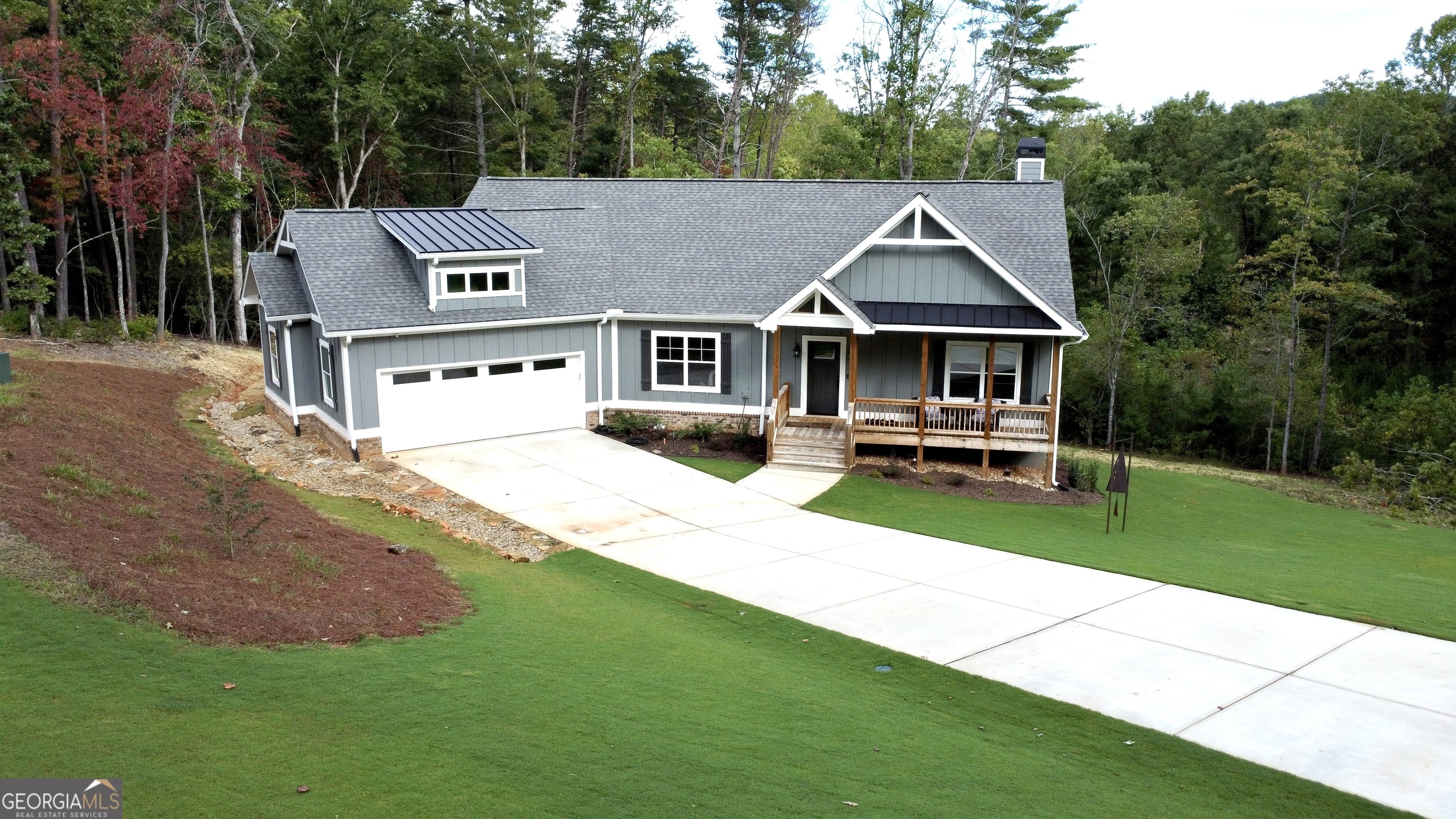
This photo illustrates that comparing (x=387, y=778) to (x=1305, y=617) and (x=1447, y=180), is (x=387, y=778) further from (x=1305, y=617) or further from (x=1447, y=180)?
(x=1447, y=180)

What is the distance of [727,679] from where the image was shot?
906 centimetres

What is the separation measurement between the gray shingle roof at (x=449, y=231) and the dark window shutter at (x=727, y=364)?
16.1 feet

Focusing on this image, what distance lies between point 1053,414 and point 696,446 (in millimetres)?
7888

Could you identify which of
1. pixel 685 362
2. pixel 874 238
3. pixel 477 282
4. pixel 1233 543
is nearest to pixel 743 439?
pixel 685 362

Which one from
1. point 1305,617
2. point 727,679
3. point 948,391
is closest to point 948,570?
point 1305,617

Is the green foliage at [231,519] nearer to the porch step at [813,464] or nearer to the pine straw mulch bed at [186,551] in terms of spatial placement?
the pine straw mulch bed at [186,551]

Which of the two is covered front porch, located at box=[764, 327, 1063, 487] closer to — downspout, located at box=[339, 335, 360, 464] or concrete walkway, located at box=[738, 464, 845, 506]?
concrete walkway, located at box=[738, 464, 845, 506]

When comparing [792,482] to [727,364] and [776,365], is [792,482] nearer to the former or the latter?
[776,365]

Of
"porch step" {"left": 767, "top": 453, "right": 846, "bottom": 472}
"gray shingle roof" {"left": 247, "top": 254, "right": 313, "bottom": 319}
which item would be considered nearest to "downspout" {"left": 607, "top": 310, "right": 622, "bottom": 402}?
"porch step" {"left": 767, "top": 453, "right": 846, "bottom": 472}

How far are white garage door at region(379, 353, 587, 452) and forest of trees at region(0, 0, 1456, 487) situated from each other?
14.2 meters

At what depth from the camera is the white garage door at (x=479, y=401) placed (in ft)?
66.7

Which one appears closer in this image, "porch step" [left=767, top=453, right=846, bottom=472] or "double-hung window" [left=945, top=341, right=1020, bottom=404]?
"porch step" [left=767, top=453, right=846, bottom=472]

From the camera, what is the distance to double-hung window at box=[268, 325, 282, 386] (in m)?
22.9

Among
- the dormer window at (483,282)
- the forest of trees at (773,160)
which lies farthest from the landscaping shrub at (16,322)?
the dormer window at (483,282)
